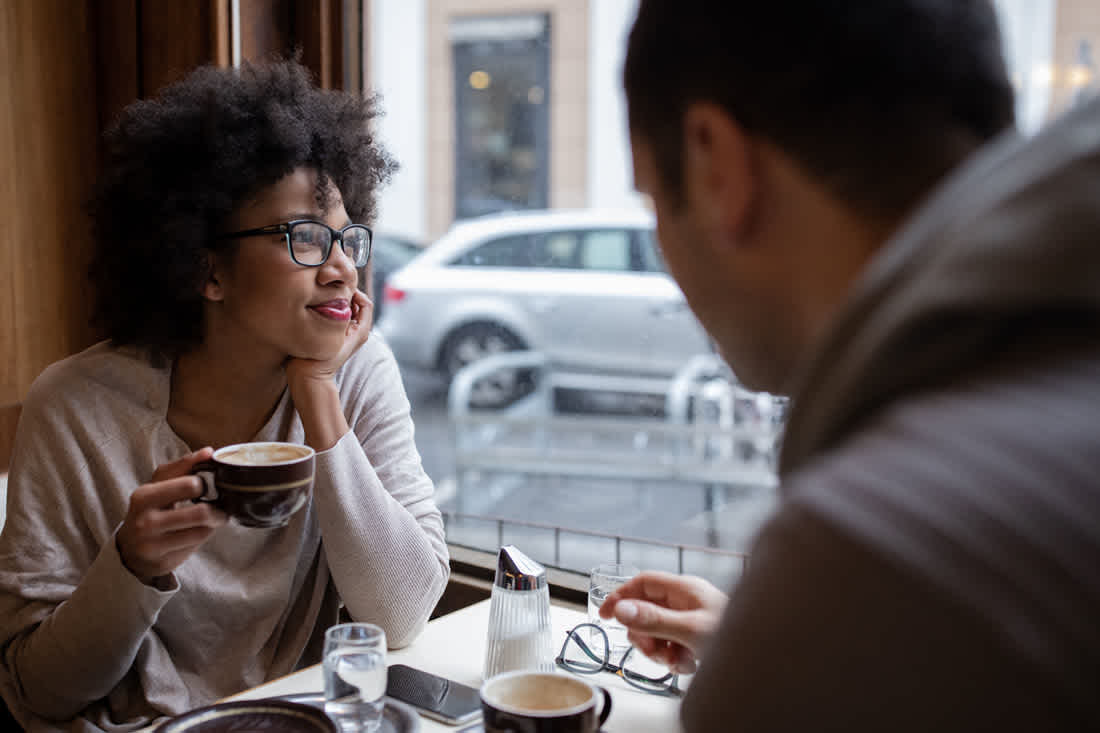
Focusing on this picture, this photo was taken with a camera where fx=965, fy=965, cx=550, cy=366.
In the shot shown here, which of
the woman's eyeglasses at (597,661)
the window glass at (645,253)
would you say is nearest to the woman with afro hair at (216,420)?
the woman's eyeglasses at (597,661)

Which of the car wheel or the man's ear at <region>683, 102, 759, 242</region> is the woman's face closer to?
the man's ear at <region>683, 102, 759, 242</region>

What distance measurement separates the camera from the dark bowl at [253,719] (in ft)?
3.43

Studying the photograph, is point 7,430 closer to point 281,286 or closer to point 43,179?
point 43,179

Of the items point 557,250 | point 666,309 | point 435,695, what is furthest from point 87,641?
point 557,250

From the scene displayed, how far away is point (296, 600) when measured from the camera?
5.23 ft

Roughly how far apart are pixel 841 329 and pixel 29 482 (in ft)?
4.27

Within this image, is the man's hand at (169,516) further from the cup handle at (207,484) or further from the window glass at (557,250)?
the window glass at (557,250)

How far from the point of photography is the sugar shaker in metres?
1.24

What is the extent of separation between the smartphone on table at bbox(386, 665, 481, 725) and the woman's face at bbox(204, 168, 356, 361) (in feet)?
1.75

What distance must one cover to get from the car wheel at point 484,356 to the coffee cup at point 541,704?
3.29 metres

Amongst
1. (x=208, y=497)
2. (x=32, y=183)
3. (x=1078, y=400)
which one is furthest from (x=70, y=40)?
(x=1078, y=400)

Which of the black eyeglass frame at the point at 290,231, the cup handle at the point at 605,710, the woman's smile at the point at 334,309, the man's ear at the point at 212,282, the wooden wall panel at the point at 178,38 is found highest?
the wooden wall panel at the point at 178,38

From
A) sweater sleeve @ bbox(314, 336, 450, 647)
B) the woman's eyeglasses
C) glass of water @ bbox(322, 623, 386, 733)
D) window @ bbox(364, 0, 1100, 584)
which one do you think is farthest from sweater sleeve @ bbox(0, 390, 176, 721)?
window @ bbox(364, 0, 1100, 584)

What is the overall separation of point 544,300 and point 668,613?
9.85 feet
